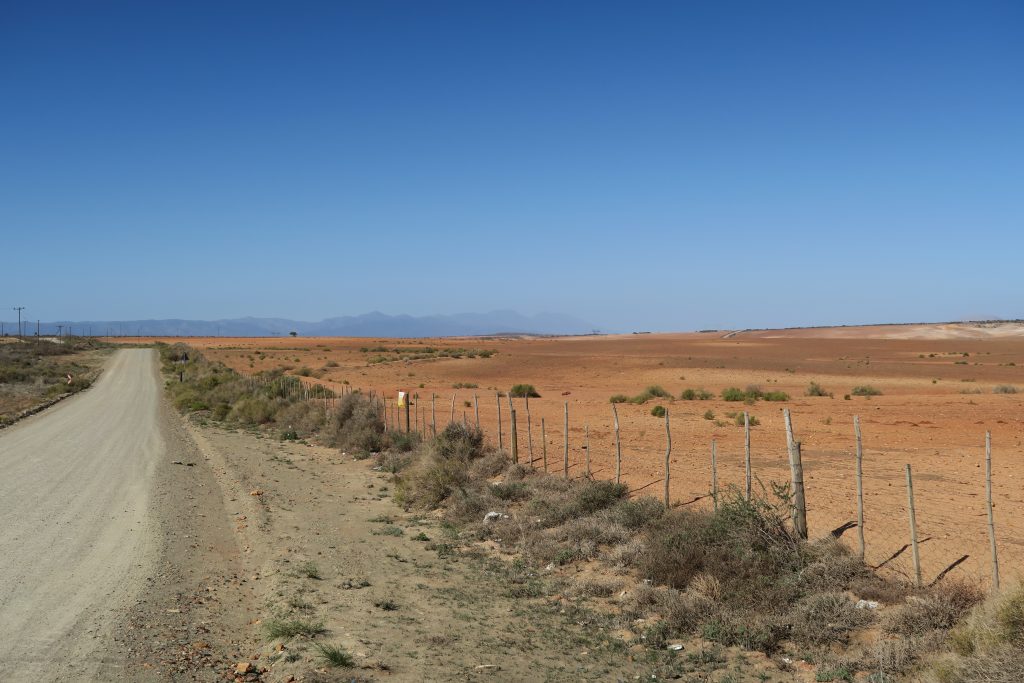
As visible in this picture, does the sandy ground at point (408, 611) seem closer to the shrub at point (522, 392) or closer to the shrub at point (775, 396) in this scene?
the shrub at point (522, 392)

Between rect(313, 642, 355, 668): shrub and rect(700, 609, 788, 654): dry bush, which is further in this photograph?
rect(700, 609, 788, 654): dry bush

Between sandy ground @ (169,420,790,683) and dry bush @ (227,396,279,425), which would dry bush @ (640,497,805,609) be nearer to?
sandy ground @ (169,420,790,683)

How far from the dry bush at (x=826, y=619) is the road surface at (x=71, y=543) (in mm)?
7766

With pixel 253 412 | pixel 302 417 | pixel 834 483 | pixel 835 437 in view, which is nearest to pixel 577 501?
pixel 834 483

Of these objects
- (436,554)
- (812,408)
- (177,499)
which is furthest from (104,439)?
(812,408)

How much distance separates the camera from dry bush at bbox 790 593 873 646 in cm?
859

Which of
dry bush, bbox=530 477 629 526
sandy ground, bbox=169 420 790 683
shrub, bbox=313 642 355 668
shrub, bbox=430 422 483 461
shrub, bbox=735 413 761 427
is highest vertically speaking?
shrub, bbox=430 422 483 461

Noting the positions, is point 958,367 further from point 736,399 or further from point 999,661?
point 999,661

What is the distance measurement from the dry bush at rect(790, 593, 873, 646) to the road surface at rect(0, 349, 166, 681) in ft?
25.5

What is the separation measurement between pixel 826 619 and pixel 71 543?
1221cm

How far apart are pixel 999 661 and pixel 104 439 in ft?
89.7

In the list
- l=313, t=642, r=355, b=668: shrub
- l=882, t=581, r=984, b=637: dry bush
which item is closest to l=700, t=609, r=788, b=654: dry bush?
l=882, t=581, r=984, b=637: dry bush

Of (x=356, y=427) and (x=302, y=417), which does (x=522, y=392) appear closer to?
(x=302, y=417)

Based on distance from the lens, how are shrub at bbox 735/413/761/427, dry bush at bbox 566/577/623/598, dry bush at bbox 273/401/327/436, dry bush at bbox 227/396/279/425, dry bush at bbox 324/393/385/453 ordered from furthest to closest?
1. dry bush at bbox 227/396/279/425
2. dry bush at bbox 273/401/327/436
3. shrub at bbox 735/413/761/427
4. dry bush at bbox 324/393/385/453
5. dry bush at bbox 566/577/623/598
